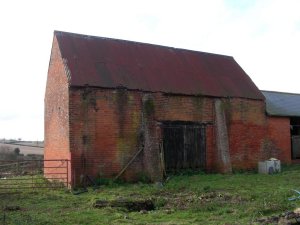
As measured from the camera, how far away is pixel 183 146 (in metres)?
20.3

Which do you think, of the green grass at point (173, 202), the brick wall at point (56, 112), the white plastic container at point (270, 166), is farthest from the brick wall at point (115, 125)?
the green grass at point (173, 202)

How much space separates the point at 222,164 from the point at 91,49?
821cm

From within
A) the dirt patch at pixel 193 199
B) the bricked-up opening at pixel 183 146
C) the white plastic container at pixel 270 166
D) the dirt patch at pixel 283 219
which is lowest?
the dirt patch at pixel 283 219

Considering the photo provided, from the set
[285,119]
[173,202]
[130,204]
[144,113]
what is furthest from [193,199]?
[285,119]

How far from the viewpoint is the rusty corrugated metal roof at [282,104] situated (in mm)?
25000

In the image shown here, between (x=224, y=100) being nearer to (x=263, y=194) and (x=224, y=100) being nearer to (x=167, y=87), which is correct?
(x=167, y=87)

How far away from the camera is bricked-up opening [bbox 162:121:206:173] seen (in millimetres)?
19797

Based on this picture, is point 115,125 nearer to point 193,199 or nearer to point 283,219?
point 193,199

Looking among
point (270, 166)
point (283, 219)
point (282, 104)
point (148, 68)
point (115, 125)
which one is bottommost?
point (283, 219)

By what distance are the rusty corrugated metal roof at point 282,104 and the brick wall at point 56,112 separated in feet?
37.9

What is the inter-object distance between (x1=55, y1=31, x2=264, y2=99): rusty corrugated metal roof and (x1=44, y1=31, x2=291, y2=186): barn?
5 centimetres

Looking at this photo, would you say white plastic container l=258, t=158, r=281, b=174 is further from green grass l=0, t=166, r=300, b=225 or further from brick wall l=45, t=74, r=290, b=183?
green grass l=0, t=166, r=300, b=225

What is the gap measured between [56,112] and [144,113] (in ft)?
13.3

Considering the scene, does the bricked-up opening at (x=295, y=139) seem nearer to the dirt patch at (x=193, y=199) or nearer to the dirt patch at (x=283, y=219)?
the dirt patch at (x=193, y=199)
